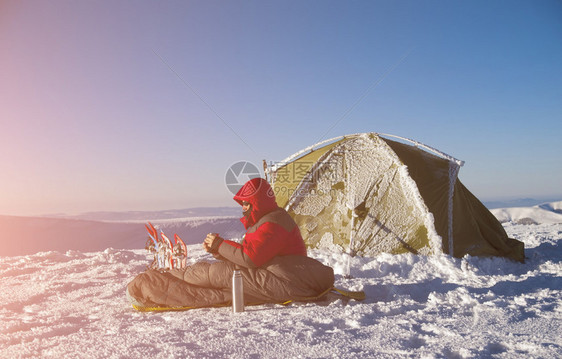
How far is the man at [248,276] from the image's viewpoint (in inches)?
177

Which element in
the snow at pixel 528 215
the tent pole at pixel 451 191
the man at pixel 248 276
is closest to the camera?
the man at pixel 248 276

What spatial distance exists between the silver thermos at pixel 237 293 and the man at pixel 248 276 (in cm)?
21

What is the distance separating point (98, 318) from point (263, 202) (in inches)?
85.7

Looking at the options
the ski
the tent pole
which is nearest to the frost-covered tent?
the tent pole

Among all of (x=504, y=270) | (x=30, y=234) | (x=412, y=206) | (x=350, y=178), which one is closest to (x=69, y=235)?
(x=30, y=234)

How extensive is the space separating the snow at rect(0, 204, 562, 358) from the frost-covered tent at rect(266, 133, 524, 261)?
103 centimetres

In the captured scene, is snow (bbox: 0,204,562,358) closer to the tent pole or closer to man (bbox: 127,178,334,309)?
man (bbox: 127,178,334,309)

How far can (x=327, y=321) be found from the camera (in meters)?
3.87

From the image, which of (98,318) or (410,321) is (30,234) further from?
(410,321)

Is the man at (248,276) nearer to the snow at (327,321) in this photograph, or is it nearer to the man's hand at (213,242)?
the man's hand at (213,242)

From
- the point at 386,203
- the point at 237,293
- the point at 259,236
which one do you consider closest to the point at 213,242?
the point at 259,236

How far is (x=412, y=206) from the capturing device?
7812 mm

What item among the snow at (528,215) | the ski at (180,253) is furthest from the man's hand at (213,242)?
the snow at (528,215)

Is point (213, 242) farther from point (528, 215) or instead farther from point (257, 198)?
point (528, 215)
